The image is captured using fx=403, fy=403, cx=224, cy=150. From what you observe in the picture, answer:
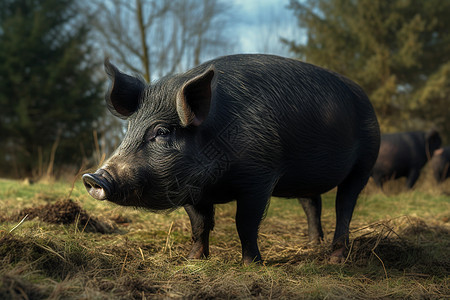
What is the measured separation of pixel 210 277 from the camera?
97.5 inches

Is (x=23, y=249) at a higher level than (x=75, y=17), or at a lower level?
lower

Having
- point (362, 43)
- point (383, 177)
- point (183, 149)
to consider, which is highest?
point (362, 43)

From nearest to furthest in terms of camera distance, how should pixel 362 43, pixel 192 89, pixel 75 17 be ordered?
pixel 192 89 → pixel 362 43 → pixel 75 17

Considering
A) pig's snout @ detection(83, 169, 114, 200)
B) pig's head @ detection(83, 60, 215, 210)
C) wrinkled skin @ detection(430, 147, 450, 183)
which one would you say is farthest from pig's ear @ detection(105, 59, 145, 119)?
wrinkled skin @ detection(430, 147, 450, 183)

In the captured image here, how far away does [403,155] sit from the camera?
33.1ft

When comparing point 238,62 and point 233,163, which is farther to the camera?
point 238,62

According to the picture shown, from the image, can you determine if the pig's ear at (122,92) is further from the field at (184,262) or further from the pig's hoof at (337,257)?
the pig's hoof at (337,257)

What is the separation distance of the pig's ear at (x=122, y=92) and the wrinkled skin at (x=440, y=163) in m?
10.3

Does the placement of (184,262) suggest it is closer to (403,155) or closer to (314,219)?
(314,219)

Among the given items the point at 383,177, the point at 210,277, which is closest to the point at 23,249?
the point at 210,277

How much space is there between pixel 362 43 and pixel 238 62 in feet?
43.3

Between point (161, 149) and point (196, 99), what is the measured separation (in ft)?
1.30

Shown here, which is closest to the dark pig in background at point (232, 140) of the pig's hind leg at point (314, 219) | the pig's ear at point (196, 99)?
the pig's ear at point (196, 99)

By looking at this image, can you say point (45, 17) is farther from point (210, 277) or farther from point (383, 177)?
point (210, 277)
